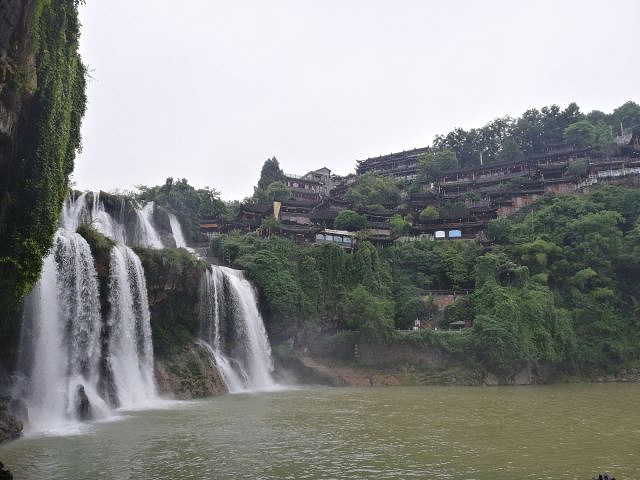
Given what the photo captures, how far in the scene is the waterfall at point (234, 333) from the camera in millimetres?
32531

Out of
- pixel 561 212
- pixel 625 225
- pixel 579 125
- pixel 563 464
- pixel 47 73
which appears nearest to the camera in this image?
pixel 563 464

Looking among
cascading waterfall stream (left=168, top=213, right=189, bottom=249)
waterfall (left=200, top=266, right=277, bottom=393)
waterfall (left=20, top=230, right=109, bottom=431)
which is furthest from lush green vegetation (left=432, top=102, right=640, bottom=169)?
waterfall (left=20, top=230, right=109, bottom=431)

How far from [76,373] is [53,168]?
9914 millimetres

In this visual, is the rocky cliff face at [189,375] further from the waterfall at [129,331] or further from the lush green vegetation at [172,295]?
the waterfall at [129,331]

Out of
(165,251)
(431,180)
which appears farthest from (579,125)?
(165,251)

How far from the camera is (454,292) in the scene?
45.0m

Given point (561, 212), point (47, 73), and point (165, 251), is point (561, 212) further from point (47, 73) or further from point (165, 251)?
point (47, 73)

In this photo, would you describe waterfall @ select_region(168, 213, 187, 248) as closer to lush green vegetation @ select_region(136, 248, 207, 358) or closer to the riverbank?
lush green vegetation @ select_region(136, 248, 207, 358)

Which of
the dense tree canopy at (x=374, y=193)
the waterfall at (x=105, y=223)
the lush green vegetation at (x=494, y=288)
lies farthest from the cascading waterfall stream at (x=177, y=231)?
the dense tree canopy at (x=374, y=193)

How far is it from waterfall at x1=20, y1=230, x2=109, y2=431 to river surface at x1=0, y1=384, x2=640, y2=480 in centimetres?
211

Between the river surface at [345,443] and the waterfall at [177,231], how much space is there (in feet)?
93.1

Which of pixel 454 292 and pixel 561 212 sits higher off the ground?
pixel 561 212

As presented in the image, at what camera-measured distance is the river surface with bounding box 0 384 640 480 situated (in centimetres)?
1188

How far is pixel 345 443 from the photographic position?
15.0m
